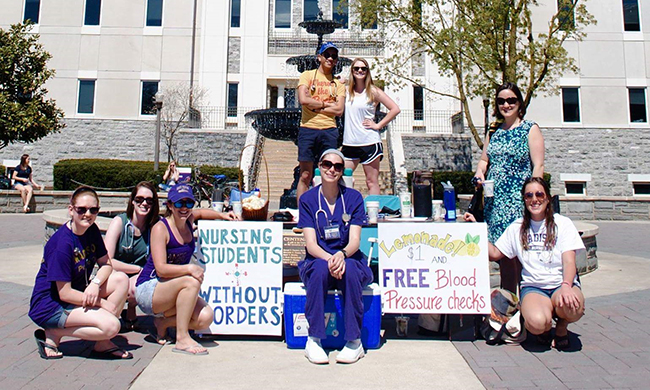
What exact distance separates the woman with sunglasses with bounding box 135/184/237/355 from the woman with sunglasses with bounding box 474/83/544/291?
110 inches

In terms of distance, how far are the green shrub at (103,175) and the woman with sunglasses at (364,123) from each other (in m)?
11.1

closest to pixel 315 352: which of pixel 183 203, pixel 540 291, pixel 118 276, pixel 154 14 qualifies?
pixel 183 203

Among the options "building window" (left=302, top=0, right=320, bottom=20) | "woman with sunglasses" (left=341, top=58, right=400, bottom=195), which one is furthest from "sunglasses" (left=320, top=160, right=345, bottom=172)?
"building window" (left=302, top=0, right=320, bottom=20)

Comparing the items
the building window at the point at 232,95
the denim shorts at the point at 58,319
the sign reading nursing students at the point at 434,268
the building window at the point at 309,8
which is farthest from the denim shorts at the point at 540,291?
the building window at the point at 309,8

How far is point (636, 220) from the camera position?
14805 millimetres

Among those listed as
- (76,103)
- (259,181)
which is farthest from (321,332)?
(76,103)

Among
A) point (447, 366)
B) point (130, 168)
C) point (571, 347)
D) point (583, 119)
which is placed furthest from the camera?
point (583, 119)

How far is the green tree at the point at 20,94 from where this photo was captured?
1486 cm

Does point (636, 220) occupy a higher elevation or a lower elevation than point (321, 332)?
higher

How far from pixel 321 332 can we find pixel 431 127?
66.2 ft

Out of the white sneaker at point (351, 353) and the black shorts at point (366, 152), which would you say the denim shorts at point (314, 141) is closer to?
the black shorts at point (366, 152)

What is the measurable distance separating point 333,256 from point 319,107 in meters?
2.44

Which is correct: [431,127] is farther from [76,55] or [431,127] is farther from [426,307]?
[426,307]

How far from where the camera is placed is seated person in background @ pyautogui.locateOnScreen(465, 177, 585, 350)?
149 inches
